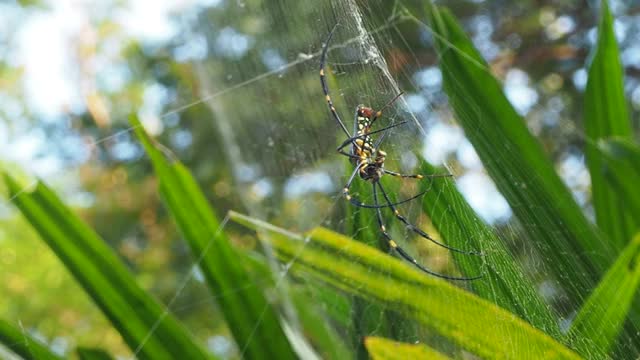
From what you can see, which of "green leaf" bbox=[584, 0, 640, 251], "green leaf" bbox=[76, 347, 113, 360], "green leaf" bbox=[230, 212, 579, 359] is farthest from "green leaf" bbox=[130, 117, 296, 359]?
"green leaf" bbox=[584, 0, 640, 251]

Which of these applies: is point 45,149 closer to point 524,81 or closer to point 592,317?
point 524,81

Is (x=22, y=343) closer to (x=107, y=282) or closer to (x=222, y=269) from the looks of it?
(x=107, y=282)

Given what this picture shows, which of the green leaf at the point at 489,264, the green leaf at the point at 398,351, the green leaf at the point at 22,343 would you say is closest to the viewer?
the green leaf at the point at 489,264

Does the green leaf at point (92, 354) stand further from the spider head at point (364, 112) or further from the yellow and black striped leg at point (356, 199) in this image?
the spider head at point (364, 112)

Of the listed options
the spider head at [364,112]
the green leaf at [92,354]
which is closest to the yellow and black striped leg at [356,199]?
the spider head at [364,112]

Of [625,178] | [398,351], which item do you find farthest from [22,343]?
[625,178]

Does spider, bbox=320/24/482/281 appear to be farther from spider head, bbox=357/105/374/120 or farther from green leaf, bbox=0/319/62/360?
green leaf, bbox=0/319/62/360

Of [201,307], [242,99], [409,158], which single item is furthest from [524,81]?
[409,158]
